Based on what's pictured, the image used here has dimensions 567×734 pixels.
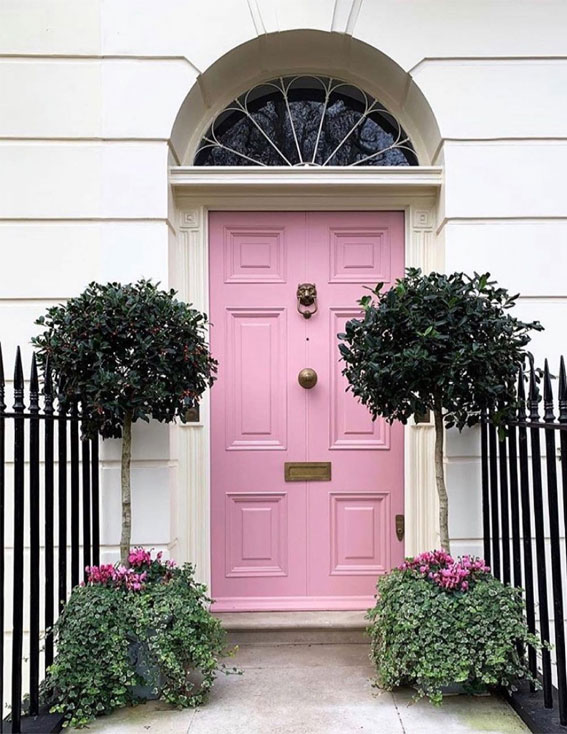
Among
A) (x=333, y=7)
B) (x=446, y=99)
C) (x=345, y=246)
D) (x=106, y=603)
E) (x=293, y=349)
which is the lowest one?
(x=106, y=603)

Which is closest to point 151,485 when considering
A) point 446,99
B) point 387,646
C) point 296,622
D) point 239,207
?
point 296,622

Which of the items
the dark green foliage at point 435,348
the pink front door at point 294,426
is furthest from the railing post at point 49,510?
the dark green foliage at point 435,348

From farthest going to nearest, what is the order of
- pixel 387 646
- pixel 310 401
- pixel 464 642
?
pixel 310 401
pixel 387 646
pixel 464 642

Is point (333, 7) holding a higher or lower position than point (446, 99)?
higher

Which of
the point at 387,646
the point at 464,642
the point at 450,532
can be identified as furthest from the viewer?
the point at 450,532

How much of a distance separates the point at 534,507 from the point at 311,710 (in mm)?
1417

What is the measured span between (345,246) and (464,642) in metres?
2.54

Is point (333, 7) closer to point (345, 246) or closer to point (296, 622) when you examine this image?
point (345, 246)

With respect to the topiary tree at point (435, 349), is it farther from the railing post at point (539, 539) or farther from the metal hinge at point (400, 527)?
the metal hinge at point (400, 527)

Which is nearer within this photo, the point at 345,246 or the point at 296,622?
the point at 296,622

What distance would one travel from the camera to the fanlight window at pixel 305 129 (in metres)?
4.54

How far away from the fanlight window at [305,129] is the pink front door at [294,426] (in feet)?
1.29

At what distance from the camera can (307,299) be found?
4.45m

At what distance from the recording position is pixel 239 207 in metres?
4.46
